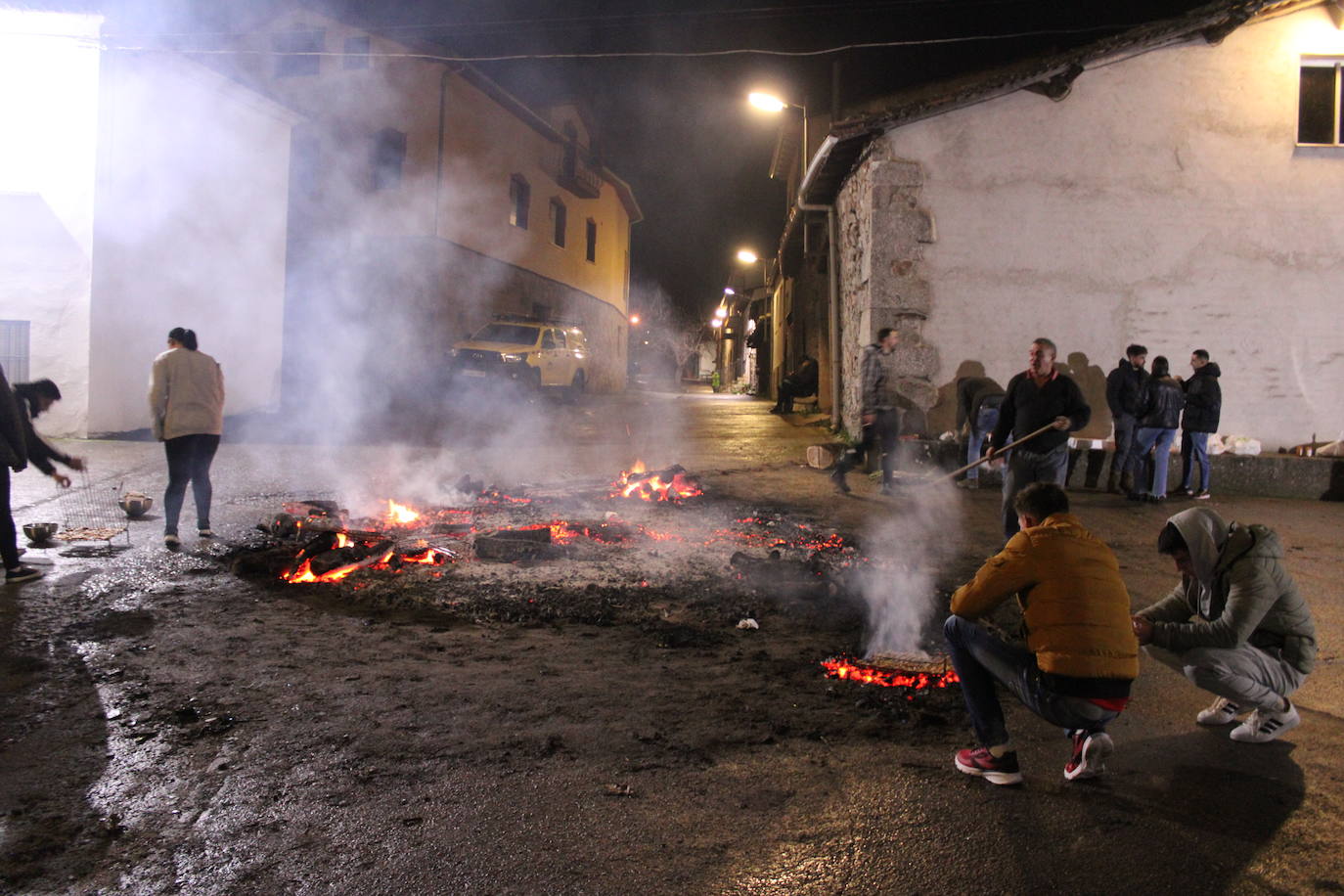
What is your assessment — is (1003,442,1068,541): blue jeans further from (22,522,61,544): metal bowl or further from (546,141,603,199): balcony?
(546,141,603,199): balcony

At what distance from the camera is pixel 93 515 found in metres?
7.59

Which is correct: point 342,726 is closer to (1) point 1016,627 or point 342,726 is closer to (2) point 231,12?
(1) point 1016,627

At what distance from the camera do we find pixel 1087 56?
35.0 ft

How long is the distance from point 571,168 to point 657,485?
2083 centimetres

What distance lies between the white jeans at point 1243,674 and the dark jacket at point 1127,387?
23.4ft

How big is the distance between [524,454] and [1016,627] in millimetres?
7989

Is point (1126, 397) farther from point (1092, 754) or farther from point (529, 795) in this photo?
point (529, 795)

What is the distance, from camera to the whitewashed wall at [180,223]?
1251 cm

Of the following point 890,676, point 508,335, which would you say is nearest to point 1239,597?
point 890,676

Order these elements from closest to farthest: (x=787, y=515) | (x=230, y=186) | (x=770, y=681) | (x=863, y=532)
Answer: (x=770, y=681)
(x=863, y=532)
(x=787, y=515)
(x=230, y=186)

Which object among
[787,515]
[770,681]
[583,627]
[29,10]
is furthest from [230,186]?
[770,681]

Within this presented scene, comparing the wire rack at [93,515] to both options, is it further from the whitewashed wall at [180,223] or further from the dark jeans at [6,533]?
the whitewashed wall at [180,223]

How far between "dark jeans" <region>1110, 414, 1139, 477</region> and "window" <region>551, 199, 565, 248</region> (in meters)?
20.4

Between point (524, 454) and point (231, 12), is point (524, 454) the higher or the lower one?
the lower one
